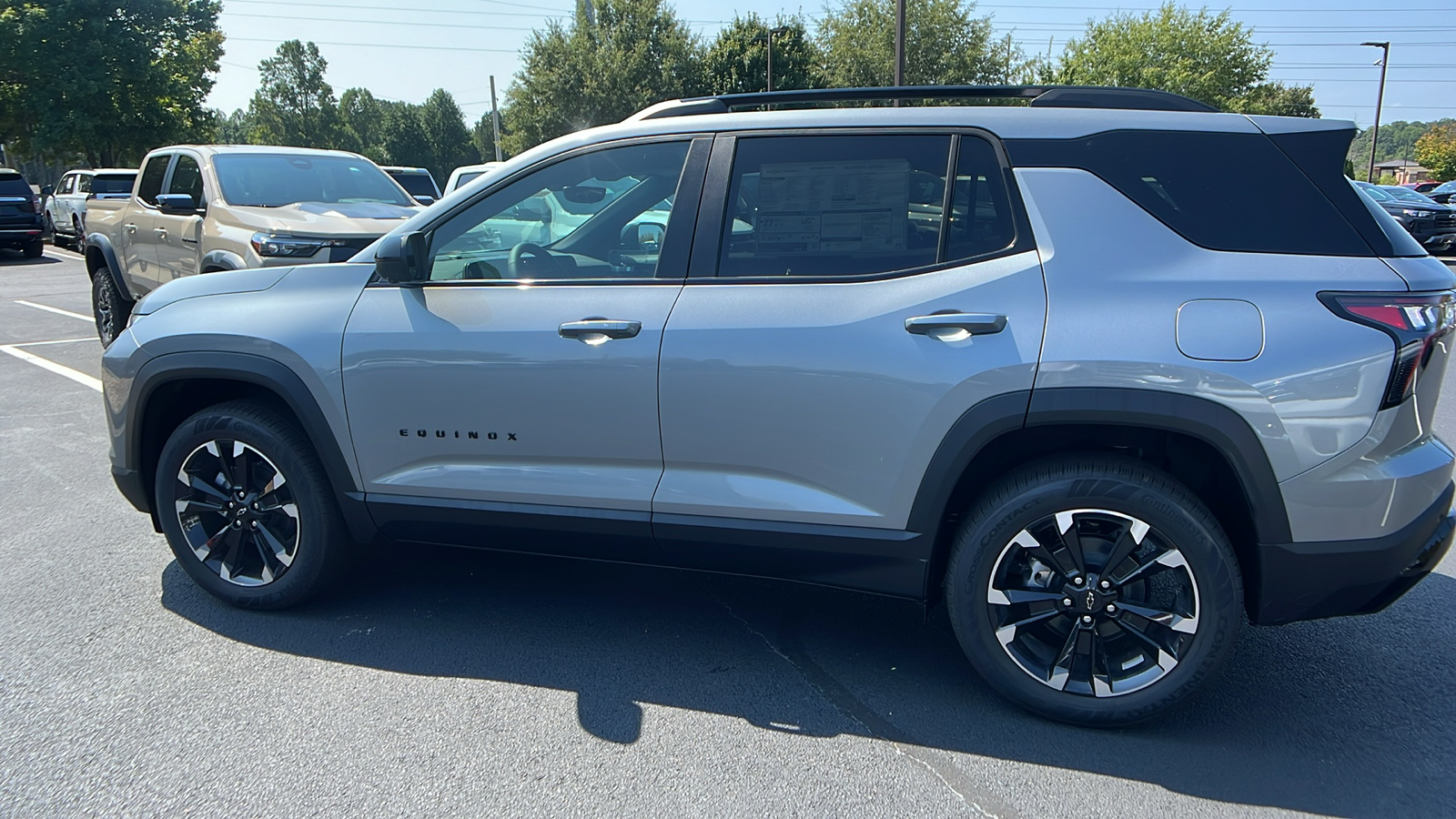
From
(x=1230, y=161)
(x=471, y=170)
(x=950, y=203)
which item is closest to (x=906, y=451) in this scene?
(x=950, y=203)

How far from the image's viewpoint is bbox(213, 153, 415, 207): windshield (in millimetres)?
8070

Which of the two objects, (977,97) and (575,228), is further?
(575,228)

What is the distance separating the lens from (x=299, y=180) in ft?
27.6

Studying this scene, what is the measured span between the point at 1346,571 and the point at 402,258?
301 centimetres

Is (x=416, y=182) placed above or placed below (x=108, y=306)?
above

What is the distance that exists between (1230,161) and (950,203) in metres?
0.78

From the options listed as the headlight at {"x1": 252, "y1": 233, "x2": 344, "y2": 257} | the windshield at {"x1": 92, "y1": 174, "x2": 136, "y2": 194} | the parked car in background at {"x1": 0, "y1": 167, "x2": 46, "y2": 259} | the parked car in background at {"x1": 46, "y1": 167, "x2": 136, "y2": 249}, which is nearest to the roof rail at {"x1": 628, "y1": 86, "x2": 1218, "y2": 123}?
the headlight at {"x1": 252, "y1": 233, "x2": 344, "y2": 257}

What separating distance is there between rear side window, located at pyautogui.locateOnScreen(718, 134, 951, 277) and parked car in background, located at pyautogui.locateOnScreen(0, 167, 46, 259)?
23002 millimetres

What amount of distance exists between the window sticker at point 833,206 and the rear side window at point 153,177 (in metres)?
7.87

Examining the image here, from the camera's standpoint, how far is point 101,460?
19.0ft

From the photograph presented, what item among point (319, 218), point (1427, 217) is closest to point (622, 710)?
point (319, 218)

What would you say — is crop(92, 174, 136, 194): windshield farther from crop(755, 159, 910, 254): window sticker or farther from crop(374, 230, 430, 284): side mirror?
crop(755, 159, 910, 254): window sticker

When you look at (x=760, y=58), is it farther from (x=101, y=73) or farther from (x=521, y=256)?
(x=521, y=256)

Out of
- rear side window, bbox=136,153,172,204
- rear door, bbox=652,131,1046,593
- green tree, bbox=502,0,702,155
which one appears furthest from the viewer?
green tree, bbox=502,0,702,155
